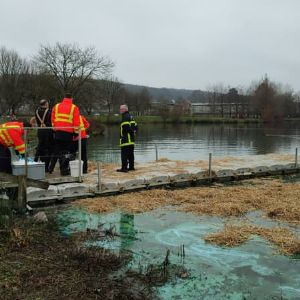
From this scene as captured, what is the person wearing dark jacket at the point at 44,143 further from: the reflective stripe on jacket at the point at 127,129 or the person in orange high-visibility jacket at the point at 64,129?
the reflective stripe on jacket at the point at 127,129

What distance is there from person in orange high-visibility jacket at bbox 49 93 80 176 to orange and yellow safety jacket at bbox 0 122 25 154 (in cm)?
124

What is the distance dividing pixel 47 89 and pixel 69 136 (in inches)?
1669

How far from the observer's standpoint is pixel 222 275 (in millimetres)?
5793

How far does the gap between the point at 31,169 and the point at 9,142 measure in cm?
75

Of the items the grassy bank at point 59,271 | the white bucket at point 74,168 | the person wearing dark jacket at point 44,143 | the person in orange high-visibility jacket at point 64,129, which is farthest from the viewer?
the person wearing dark jacket at point 44,143

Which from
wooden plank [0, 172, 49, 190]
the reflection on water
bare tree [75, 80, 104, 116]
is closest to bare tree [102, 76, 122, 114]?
bare tree [75, 80, 104, 116]

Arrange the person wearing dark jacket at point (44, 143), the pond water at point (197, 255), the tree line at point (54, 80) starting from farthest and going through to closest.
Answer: the tree line at point (54, 80), the person wearing dark jacket at point (44, 143), the pond water at point (197, 255)

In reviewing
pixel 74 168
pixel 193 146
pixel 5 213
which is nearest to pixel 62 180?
pixel 74 168

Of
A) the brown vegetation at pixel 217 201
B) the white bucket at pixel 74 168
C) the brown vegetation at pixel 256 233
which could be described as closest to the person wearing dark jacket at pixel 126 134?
the white bucket at pixel 74 168

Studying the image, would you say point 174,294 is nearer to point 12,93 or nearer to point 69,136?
point 69,136

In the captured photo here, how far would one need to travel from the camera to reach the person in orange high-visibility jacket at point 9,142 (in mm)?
9969

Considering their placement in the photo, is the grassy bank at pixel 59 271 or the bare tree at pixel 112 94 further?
the bare tree at pixel 112 94

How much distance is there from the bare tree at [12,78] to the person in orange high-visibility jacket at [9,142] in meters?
46.5

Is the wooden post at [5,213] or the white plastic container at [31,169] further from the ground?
the white plastic container at [31,169]
